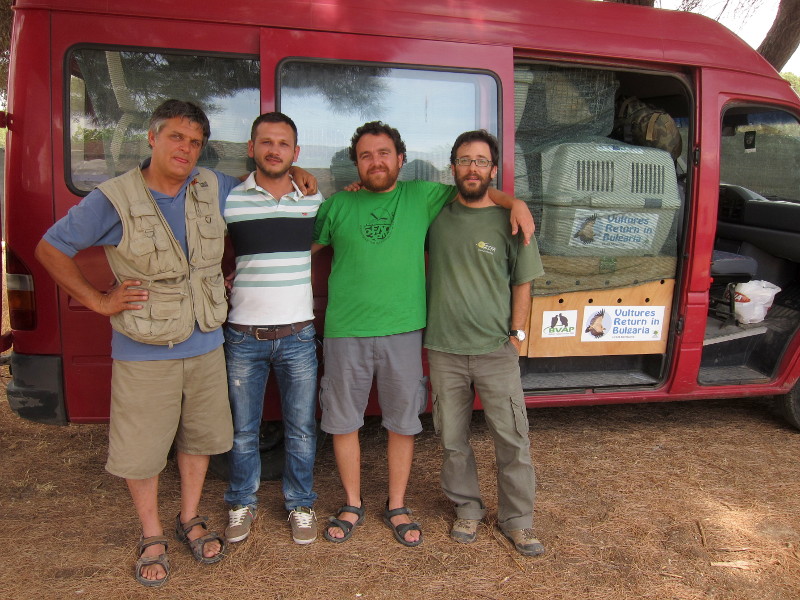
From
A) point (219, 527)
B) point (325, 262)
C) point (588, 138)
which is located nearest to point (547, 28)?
point (588, 138)

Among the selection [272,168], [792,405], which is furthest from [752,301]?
[272,168]

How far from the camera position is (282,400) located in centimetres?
272

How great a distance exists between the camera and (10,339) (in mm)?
2889

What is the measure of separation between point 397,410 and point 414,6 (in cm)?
187

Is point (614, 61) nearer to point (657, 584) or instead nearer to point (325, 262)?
point (325, 262)

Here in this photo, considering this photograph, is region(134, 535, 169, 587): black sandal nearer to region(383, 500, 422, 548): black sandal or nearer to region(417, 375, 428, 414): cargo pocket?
region(383, 500, 422, 548): black sandal

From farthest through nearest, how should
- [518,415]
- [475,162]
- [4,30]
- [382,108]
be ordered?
[4,30] < [382,108] < [518,415] < [475,162]

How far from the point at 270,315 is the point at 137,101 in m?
1.17

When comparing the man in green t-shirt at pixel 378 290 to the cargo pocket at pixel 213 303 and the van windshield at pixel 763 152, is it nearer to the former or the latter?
the cargo pocket at pixel 213 303

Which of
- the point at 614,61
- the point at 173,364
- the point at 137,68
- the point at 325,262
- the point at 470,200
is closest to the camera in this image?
the point at 173,364

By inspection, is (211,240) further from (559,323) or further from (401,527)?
(559,323)

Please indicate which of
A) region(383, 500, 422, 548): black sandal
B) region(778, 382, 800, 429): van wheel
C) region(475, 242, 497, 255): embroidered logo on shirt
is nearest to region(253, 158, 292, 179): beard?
region(475, 242, 497, 255): embroidered logo on shirt

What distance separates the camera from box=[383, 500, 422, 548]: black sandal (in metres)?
2.68

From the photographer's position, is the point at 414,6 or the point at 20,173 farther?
the point at 414,6
